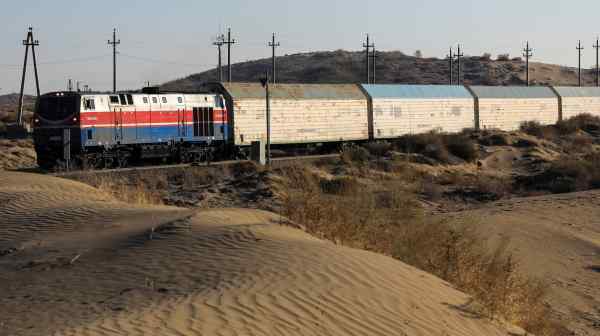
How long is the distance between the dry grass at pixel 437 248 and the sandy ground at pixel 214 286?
84 cm

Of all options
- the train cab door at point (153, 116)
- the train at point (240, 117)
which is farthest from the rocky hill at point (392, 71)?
the train cab door at point (153, 116)

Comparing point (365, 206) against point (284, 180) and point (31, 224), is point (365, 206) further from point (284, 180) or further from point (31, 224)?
point (284, 180)

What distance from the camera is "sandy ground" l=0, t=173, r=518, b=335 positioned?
9.10 meters

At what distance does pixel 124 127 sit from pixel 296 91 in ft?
33.1

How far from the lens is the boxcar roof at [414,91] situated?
42.8 m

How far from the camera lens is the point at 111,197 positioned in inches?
853

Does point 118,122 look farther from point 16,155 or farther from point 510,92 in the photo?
point 510,92

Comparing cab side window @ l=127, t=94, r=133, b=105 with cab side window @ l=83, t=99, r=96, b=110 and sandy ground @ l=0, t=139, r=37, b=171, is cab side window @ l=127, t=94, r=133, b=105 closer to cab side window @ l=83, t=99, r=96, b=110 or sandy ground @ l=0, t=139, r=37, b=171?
cab side window @ l=83, t=99, r=96, b=110

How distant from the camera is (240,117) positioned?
3609 centimetres

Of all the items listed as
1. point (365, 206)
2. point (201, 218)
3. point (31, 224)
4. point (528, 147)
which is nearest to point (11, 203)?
point (31, 224)

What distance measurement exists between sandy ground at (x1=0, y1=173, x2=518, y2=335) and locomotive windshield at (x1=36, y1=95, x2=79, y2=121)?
50.8ft

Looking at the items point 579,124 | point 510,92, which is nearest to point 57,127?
point 510,92

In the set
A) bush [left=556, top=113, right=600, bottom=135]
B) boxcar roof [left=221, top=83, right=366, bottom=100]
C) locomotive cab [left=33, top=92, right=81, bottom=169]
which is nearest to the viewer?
locomotive cab [left=33, top=92, right=81, bottom=169]

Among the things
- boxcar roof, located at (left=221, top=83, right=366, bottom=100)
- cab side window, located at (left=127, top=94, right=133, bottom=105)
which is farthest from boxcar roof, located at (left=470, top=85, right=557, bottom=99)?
cab side window, located at (left=127, top=94, right=133, bottom=105)
